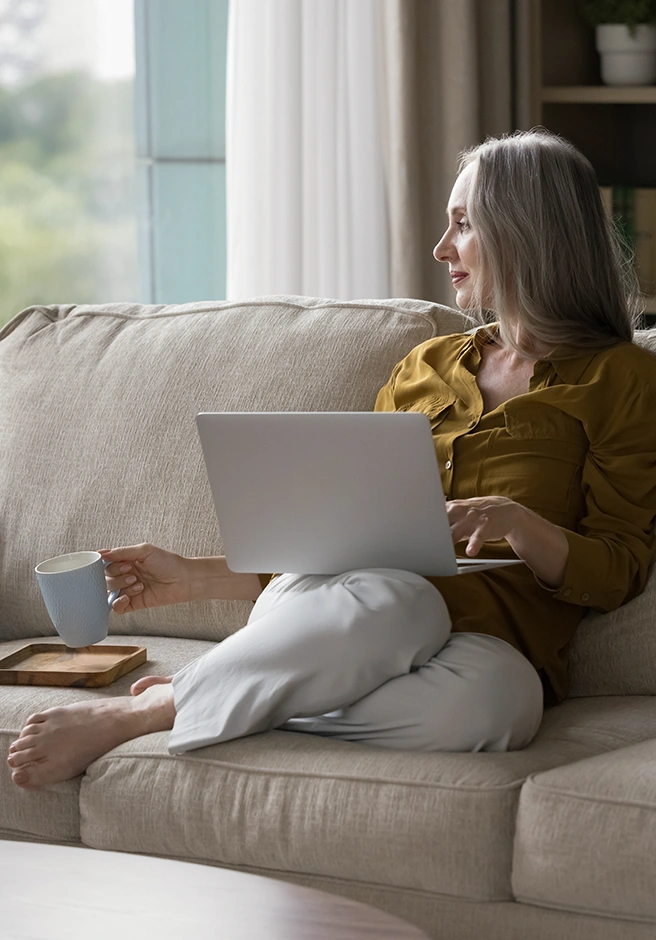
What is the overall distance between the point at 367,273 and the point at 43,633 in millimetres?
1430

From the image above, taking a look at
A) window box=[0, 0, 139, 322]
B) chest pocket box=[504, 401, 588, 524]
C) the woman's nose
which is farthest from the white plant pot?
chest pocket box=[504, 401, 588, 524]

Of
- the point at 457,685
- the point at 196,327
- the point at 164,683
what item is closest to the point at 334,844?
the point at 457,685

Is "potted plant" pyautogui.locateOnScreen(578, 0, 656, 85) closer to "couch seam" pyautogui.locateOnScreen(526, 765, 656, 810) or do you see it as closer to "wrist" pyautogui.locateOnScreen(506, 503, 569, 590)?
"wrist" pyautogui.locateOnScreen(506, 503, 569, 590)

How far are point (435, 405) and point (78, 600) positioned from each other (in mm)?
559

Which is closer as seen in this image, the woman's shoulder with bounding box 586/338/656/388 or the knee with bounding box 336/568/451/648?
the knee with bounding box 336/568/451/648

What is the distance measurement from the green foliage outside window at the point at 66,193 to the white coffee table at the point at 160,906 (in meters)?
2.15

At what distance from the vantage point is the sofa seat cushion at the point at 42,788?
1442 mm

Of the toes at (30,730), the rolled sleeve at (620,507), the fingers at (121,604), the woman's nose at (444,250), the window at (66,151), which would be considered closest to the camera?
the toes at (30,730)

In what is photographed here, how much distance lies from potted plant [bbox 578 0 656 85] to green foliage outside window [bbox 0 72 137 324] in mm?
1171

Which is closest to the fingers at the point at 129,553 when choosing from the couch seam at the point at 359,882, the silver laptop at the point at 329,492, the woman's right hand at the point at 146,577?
the woman's right hand at the point at 146,577

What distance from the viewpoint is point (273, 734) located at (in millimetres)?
1404

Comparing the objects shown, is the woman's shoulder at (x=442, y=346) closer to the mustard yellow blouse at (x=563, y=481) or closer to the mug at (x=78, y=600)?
the mustard yellow blouse at (x=563, y=481)

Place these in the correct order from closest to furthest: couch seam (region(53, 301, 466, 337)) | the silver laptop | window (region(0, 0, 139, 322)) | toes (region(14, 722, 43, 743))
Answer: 1. the silver laptop
2. toes (region(14, 722, 43, 743))
3. couch seam (region(53, 301, 466, 337))
4. window (region(0, 0, 139, 322))

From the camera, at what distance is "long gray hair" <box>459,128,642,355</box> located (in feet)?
5.50
